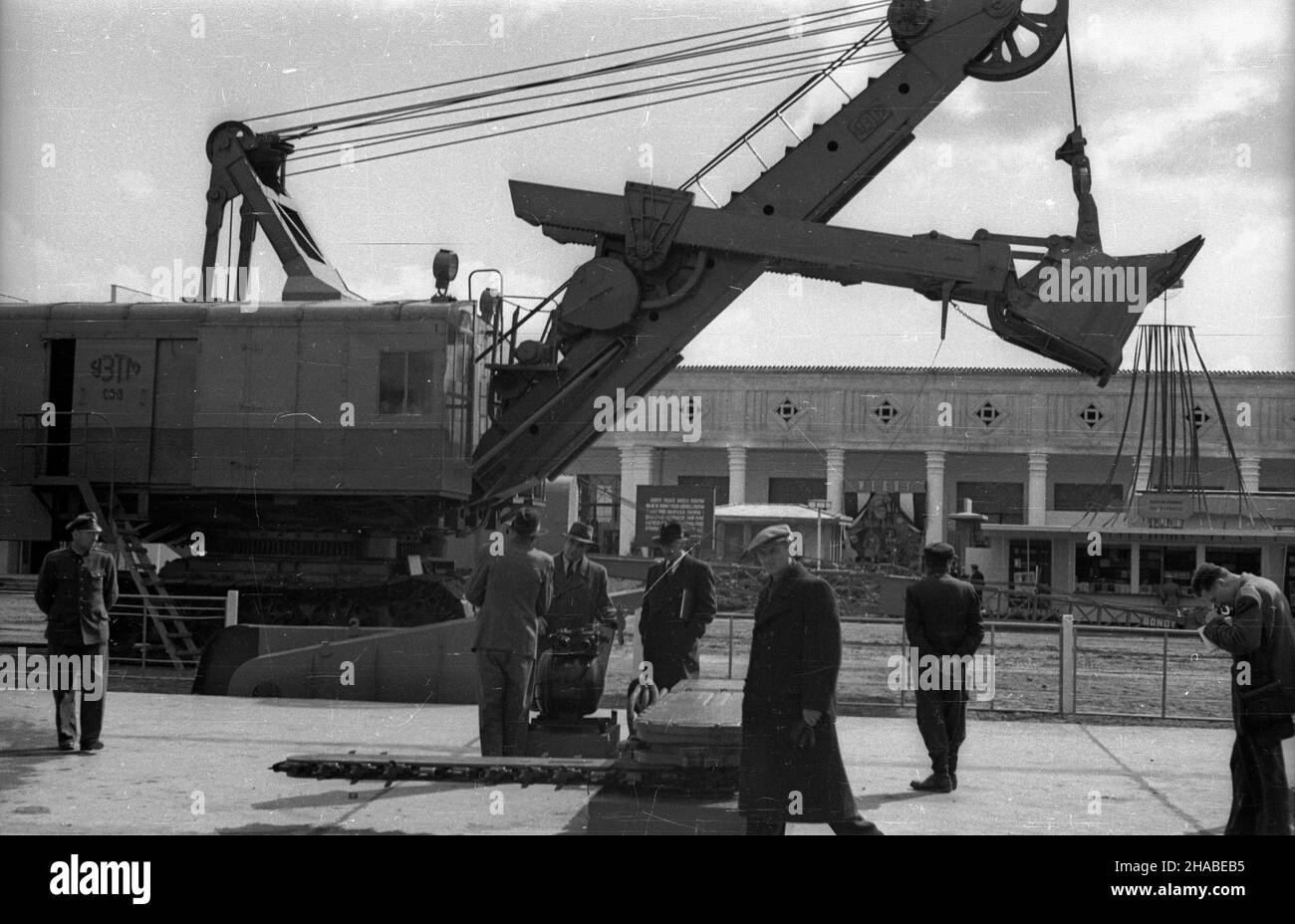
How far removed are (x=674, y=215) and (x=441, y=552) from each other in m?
5.77

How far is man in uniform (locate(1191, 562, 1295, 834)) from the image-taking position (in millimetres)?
6027

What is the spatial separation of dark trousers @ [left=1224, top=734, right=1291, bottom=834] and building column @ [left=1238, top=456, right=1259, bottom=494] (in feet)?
42.4

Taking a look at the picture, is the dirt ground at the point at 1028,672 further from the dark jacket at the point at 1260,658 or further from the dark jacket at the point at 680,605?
the dark jacket at the point at 1260,658

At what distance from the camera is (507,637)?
736cm

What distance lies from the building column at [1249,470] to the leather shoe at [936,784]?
1222 cm

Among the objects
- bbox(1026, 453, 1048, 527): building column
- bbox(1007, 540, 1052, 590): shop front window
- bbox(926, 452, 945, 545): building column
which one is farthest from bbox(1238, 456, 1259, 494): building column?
bbox(1007, 540, 1052, 590): shop front window

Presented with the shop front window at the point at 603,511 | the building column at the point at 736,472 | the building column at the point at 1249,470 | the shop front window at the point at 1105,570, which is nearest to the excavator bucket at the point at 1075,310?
the building column at the point at 736,472

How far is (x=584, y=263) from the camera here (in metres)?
12.8

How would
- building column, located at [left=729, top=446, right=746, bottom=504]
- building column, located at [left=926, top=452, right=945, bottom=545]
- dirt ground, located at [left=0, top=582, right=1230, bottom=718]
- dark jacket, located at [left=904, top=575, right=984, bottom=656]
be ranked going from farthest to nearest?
building column, located at [left=926, top=452, right=945, bottom=545]
building column, located at [left=729, top=446, right=746, bottom=504]
dirt ground, located at [left=0, top=582, right=1230, bottom=718]
dark jacket, located at [left=904, top=575, right=984, bottom=656]

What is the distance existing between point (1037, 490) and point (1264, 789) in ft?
54.0

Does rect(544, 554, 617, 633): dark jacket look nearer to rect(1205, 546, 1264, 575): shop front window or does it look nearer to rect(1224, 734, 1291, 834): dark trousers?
rect(1224, 734, 1291, 834): dark trousers

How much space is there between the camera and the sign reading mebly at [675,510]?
34.0 ft

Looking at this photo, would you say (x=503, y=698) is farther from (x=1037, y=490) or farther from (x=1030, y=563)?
(x=1030, y=563)
